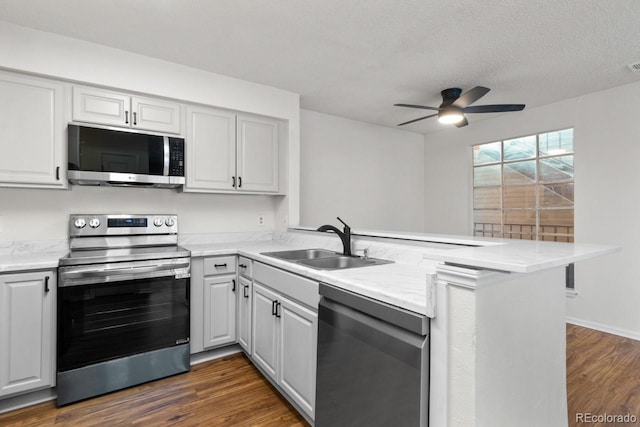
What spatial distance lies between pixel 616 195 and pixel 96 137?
15.7ft

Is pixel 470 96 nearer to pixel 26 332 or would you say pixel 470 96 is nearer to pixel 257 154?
pixel 257 154

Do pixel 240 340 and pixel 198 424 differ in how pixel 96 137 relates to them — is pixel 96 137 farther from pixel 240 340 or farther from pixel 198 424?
pixel 198 424

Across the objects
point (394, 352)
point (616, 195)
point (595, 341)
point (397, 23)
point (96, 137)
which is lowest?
point (595, 341)

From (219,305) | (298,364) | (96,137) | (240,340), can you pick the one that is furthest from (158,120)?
(298,364)

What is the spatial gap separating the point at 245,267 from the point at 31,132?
5.65 feet

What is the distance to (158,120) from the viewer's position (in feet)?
8.70

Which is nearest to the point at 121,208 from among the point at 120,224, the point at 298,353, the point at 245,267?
the point at 120,224

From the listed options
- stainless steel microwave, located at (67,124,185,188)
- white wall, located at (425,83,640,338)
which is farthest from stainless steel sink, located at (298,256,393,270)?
white wall, located at (425,83,640,338)

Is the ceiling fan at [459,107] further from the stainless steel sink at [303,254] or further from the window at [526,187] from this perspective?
the stainless steel sink at [303,254]

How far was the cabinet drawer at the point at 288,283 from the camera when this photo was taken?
1.66m

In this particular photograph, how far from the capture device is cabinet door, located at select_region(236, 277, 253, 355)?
2.44 m

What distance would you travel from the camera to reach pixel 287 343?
1894mm

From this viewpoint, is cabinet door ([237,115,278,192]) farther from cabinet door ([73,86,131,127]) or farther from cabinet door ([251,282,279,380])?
cabinet door ([251,282,279,380])

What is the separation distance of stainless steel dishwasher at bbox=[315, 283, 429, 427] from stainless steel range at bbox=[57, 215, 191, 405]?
130cm
